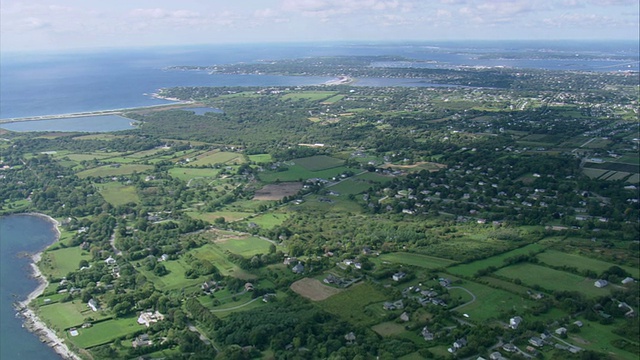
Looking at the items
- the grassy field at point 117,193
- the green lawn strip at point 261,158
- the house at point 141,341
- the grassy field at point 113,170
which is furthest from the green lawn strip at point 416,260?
the grassy field at point 113,170

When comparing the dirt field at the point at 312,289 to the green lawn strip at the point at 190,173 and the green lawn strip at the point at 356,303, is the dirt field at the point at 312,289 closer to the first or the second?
the green lawn strip at the point at 356,303

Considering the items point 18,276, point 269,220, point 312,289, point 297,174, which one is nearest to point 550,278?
point 312,289

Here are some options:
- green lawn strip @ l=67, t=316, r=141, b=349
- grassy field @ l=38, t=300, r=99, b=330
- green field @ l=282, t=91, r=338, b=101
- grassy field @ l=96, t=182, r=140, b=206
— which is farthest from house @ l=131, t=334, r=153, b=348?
green field @ l=282, t=91, r=338, b=101

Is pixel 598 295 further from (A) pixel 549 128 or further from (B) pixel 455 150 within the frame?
(A) pixel 549 128

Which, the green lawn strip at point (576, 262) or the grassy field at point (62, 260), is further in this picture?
the grassy field at point (62, 260)

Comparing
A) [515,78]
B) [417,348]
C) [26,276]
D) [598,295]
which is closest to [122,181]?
[26,276]

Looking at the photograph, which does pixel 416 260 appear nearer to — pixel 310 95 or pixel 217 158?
pixel 217 158
